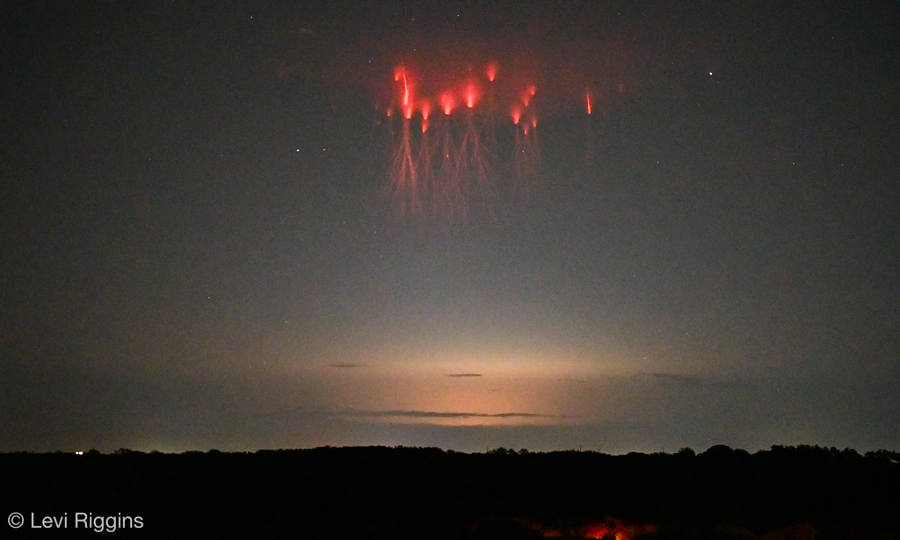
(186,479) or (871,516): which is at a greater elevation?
(186,479)

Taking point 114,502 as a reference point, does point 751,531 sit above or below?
below

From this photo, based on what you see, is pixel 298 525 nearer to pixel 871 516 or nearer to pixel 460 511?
pixel 460 511

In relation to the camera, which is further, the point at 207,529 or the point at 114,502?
the point at 114,502

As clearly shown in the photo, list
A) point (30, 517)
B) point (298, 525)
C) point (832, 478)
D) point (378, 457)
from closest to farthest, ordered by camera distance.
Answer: point (30, 517)
point (298, 525)
point (832, 478)
point (378, 457)

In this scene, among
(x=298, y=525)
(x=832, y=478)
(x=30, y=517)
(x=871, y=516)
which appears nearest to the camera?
(x=30, y=517)

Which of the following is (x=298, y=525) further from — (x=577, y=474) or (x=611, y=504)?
(x=577, y=474)

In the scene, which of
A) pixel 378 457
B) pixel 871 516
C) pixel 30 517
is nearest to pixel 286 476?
pixel 378 457

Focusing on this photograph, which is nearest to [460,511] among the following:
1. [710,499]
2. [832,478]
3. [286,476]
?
[286,476]
